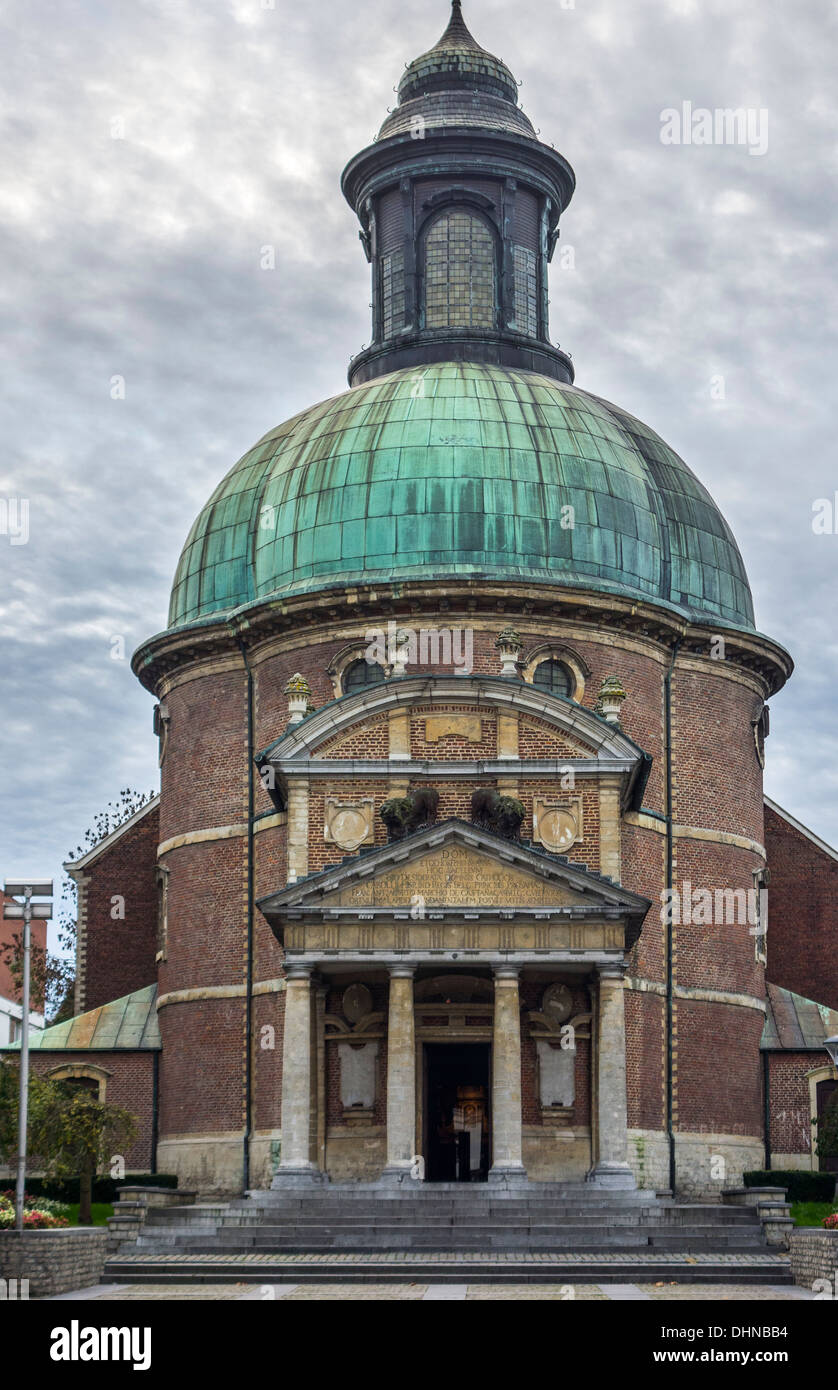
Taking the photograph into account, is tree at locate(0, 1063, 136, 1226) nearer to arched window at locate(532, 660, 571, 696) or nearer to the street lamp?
the street lamp

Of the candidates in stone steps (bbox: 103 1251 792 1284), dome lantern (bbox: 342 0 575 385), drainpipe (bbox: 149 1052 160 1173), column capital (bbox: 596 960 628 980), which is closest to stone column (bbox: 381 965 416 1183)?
column capital (bbox: 596 960 628 980)

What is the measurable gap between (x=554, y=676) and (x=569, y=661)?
50cm

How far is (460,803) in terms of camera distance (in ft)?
138

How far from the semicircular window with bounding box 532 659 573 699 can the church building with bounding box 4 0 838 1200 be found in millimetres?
96

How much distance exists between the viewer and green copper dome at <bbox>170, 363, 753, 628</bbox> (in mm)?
47812

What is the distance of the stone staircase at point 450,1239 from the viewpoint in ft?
99.5

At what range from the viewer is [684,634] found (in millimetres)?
49000

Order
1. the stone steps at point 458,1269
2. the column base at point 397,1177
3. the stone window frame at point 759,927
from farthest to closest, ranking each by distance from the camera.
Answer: the stone window frame at point 759,927 → the column base at point 397,1177 → the stone steps at point 458,1269

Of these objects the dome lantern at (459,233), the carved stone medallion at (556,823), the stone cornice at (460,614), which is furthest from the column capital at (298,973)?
the dome lantern at (459,233)

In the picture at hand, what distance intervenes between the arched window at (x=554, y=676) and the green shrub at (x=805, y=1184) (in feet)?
39.4

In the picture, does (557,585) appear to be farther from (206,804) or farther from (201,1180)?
(201,1180)

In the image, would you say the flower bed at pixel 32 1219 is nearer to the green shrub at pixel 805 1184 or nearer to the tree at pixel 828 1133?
the tree at pixel 828 1133

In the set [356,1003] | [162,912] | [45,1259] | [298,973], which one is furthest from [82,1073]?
[45,1259]
